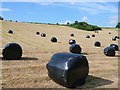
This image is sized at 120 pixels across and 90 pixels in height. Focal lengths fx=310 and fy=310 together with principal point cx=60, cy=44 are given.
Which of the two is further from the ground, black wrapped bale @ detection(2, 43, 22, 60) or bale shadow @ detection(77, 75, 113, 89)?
black wrapped bale @ detection(2, 43, 22, 60)

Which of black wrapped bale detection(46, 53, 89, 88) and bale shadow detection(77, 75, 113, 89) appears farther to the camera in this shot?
bale shadow detection(77, 75, 113, 89)

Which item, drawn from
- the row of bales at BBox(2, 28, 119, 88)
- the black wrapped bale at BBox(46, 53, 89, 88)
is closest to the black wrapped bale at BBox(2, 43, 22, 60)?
the row of bales at BBox(2, 28, 119, 88)

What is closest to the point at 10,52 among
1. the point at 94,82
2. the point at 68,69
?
the point at 94,82

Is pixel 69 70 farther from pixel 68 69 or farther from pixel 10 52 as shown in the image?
pixel 10 52

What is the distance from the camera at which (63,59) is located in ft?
36.4

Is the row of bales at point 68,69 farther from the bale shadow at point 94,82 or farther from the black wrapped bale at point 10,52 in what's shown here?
the black wrapped bale at point 10,52

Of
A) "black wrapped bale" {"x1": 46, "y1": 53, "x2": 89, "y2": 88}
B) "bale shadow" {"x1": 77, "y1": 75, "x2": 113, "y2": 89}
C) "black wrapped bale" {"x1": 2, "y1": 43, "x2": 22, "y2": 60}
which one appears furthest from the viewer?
"black wrapped bale" {"x1": 2, "y1": 43, "x2": 22, "y2": 60}

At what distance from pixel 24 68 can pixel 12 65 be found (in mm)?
959

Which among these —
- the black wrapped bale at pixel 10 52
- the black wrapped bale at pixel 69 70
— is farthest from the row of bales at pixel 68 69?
the black wrapped bale at pixel 10 52

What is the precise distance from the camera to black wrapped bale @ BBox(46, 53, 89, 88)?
10588 mm

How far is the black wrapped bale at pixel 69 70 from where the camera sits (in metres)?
10.6

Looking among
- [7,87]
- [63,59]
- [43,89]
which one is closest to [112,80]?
[63,59]

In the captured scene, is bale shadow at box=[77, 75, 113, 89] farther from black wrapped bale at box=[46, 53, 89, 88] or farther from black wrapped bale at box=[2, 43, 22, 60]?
black wrapped bale at box=[2, 43, 22, 60]

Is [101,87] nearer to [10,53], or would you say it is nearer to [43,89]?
[43,89]
